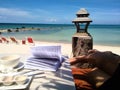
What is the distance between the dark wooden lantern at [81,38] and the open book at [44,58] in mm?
2360

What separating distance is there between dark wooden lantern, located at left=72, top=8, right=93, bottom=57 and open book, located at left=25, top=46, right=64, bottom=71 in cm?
236

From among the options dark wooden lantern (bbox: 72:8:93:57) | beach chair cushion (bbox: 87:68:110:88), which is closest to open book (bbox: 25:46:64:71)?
beach chair cushion (bbox: 87:68:110:88)

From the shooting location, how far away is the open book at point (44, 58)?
5.70 feet

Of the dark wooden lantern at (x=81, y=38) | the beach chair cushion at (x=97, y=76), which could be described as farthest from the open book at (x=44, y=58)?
the dark wooden lantern at (x=81, y=38)

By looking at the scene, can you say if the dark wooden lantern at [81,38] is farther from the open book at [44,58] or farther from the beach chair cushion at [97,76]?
the open book at [44,58]

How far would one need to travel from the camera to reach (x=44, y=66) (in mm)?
1726

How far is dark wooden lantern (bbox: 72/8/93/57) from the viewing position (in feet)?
13.6

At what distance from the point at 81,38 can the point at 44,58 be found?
7.93 ft

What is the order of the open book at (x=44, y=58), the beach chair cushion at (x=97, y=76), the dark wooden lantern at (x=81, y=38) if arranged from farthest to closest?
the dark wooden lantern at (x=81, y=38)
the beach chair cushion at (x=97, y=76)
the open book at (x=44, y=58)

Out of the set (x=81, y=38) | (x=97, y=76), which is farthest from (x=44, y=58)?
(x=81, y=38)

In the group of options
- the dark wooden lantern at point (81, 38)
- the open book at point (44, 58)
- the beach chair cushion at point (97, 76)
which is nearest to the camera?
the open book at point (44, 58)

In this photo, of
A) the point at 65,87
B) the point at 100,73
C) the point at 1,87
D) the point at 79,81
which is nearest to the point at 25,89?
the point at 1,87

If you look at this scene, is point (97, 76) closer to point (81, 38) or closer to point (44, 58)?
point (44, 58)

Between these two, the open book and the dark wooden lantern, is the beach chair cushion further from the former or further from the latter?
the dark wooden lantern
